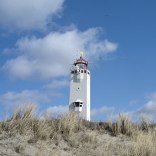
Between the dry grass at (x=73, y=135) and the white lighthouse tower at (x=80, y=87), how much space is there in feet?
208

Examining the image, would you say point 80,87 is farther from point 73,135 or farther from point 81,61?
point 73,135

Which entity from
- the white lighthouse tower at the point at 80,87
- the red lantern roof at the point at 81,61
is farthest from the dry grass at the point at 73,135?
the red lantern roof at the point at 81,61

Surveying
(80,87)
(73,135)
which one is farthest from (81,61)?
(73,135)

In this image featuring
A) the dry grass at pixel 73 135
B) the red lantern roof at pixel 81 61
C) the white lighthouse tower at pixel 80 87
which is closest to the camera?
the dry grass at pixel 73 135

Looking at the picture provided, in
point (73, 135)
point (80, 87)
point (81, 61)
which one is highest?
point (81, 61)

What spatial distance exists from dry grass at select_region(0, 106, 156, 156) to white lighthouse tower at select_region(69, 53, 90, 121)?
63.3 meters

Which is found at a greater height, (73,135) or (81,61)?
(81,61)

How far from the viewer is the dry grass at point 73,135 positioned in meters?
11.0

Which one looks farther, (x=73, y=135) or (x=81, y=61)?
(x=81, y=61)

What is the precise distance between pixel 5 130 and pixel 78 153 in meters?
2.13

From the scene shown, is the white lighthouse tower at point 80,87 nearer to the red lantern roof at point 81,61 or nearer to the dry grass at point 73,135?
the red lantern roof at point 81,61

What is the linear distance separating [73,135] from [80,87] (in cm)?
6914

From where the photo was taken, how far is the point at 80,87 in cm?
8094

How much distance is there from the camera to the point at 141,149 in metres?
11.1
